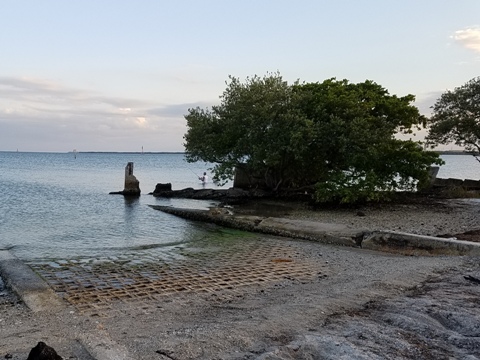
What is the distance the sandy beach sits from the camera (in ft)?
15.5

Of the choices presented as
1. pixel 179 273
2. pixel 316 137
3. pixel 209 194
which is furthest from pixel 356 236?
pixel 209 194

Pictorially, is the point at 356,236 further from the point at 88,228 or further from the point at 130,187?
the point at 130,187

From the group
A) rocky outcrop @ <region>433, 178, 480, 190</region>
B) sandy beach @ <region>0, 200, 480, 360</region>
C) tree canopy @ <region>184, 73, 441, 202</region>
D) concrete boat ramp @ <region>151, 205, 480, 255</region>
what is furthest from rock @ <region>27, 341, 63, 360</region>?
rocky outcrop @ <region>433, 178, 480, 190</region>

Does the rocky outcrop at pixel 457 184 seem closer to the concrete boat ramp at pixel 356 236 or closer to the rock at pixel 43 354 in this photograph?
the concrete boat ramp at pixel 356 236

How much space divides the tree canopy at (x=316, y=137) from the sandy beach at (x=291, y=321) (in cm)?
1230

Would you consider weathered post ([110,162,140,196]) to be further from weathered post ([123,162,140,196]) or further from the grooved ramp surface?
the grooved ramp surface

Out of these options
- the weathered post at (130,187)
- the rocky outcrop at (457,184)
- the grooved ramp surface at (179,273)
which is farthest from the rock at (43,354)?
the rocky outcrop at (457,184)

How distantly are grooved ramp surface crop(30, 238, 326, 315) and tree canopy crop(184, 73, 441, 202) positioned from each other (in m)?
10.1

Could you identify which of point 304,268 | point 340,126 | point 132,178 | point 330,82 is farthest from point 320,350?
point 132,178

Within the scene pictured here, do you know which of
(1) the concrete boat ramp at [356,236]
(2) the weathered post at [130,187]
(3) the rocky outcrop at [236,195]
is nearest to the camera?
(1) the concrete boat ramp at [356,236]

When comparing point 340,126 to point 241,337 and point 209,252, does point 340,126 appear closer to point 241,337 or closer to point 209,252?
point 209,252

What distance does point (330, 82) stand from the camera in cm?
2508

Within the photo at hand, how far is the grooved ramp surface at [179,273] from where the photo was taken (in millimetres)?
7680

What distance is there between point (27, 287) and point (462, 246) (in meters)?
9.25
